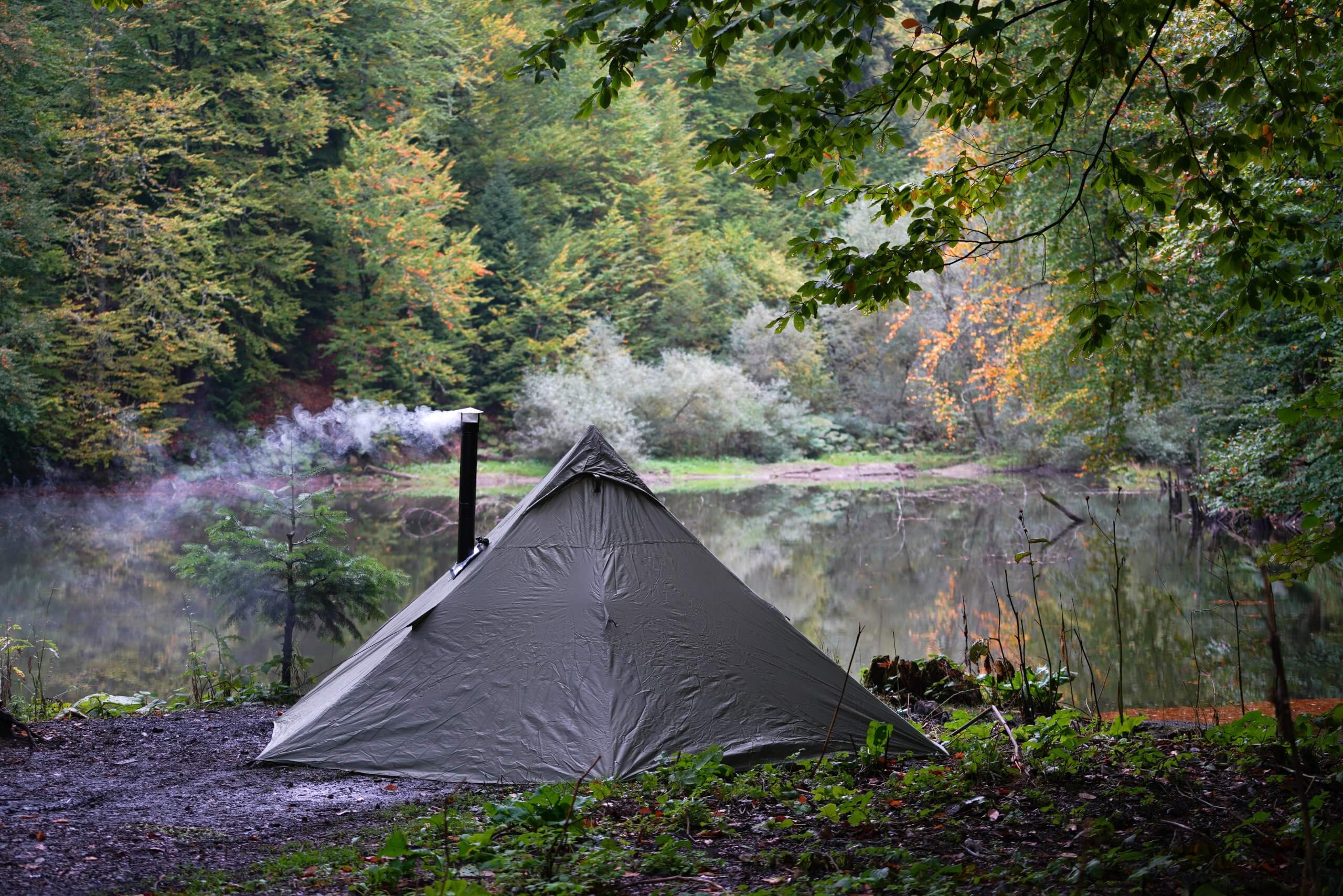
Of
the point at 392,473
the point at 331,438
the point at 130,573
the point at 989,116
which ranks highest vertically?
the point at 331,438

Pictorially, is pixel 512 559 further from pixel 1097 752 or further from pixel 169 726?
pixel 1097 752

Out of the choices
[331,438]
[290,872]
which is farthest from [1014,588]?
[331,438]

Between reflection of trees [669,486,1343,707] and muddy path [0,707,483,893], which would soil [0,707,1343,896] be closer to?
muddy path [0,707,483,893]

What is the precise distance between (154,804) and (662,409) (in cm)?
2543

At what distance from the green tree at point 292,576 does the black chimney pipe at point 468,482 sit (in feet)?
6.03

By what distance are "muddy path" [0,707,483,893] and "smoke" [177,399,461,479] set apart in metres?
16.5

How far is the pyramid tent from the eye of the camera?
15.9 feet

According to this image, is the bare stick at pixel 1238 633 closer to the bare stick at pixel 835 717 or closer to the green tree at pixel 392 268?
the bare stick at pixel 835 717

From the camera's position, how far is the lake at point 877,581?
9.54 m

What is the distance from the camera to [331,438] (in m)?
26.6

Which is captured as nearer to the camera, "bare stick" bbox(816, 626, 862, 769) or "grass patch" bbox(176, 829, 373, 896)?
"grass patch" bbox(176, 829, 373, 896)

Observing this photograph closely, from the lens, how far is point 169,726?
6145mm

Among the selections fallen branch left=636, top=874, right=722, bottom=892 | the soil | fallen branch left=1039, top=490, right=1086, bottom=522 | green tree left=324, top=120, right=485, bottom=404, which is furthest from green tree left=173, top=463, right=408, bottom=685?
green tree left=324, top=120, right=485, bottom=404

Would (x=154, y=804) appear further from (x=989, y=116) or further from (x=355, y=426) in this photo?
(x=355, y=426)
